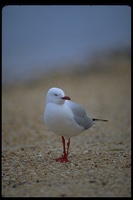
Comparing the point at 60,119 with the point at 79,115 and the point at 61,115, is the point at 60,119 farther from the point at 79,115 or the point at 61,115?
the point at 79,115

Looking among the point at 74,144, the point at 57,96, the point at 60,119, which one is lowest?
the point at 74,144

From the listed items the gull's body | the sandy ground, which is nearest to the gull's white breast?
the gull's body

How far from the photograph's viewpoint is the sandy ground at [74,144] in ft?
9.68

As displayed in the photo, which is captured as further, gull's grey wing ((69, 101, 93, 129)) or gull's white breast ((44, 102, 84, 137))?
gull's grey wing ((69, 101, 93, 129))

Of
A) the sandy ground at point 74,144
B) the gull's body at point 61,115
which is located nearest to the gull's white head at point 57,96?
the gull's body at point 61,115

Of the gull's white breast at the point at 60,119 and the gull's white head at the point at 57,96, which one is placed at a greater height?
the gull's white head at the point at 57,96

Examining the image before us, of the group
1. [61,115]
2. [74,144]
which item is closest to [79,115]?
[61,115]

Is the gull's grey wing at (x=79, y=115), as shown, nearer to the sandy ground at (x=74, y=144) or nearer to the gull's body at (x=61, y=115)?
the gull's body at (x=61, y=115)

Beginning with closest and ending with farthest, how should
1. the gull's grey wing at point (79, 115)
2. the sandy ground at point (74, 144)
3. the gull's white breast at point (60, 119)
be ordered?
the sandy ground at point (74, 144)
the gull's white breast at point (60, 119)
the gull's grey wing at point (79, 115)

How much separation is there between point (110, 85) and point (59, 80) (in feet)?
4.89

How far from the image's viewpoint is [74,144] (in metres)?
5.12

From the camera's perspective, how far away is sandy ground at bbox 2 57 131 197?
2.95 metres

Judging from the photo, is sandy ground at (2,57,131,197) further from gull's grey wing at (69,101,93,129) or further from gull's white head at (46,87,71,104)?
gull's white head at (46,87,71,104)
